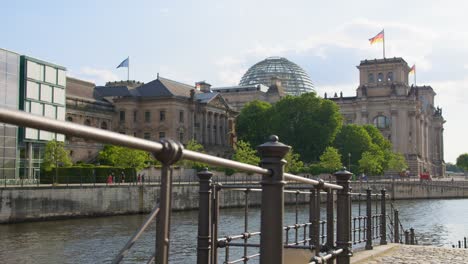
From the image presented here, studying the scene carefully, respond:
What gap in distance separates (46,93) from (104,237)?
28.9 meters

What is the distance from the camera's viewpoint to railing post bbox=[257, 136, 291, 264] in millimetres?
5391

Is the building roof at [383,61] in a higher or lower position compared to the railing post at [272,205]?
higher

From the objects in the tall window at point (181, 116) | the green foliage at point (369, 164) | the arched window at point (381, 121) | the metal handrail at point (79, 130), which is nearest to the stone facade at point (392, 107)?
the arched window at point (381, 121)

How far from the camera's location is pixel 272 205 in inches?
215

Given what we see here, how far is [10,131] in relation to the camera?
54.9 m

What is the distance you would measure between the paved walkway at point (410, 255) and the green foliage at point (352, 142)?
313 feet

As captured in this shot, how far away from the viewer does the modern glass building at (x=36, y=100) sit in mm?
57938

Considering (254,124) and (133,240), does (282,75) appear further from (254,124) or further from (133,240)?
(133,240)

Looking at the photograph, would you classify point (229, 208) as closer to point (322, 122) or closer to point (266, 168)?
point (322, 122)

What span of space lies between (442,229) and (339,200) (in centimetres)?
3846

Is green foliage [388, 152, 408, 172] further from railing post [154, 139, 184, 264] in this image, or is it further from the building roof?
railing post [154, 139, 184, 264]

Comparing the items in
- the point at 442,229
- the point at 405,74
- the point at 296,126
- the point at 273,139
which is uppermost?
the point at 405,74

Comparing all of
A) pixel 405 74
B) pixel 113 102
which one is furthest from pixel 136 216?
pixel 405 74

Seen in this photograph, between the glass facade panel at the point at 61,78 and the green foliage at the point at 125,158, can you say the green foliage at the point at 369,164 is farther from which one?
the glass facade panel at the point at 61,78
